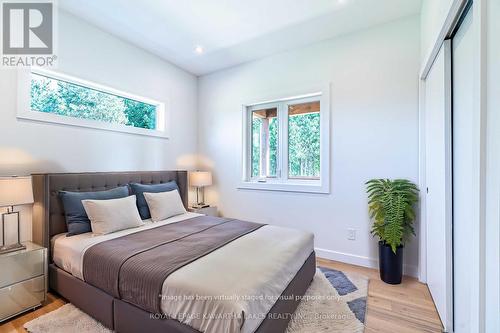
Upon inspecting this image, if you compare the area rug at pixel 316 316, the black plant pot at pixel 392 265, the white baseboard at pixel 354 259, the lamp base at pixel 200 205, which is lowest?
the area rug at pixel 316 316

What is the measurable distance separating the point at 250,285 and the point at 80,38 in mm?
3150

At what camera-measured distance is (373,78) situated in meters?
2.78

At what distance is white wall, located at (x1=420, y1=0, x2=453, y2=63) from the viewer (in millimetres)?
1555

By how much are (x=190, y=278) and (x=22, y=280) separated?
160 centimetres

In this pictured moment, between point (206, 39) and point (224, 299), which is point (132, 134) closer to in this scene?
point (206, 39)

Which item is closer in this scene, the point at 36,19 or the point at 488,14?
the point at 488,14

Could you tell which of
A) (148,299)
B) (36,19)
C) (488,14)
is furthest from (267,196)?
(36,19)

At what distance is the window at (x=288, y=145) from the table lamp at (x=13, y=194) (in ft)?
8.29

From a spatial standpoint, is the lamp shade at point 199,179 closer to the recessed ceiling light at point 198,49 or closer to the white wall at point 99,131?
the white wall at point 99,131

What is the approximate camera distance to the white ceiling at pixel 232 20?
2395 mm

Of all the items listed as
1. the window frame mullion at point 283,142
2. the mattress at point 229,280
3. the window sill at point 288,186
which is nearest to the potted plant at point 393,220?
the window sill at point 288,186

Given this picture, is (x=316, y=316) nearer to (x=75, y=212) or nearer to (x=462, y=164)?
(x=462, y=164)

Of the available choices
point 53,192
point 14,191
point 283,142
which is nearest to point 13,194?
point 14,191

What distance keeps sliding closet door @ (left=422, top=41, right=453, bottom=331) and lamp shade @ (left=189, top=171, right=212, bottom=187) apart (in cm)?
290
